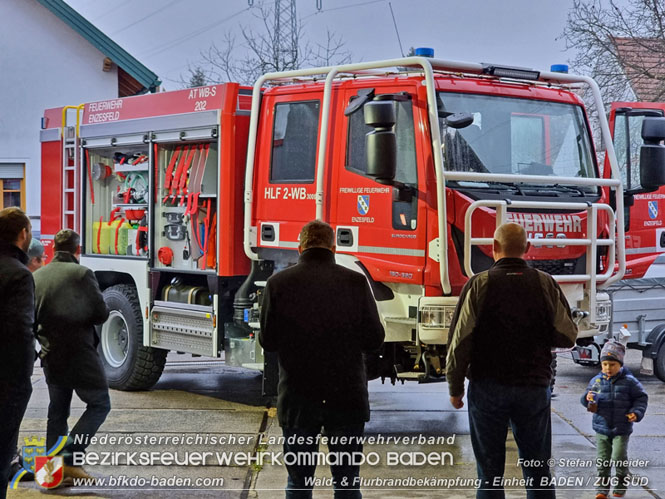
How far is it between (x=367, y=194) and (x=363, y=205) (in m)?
0.10

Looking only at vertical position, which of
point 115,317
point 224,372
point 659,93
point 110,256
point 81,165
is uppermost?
point 659,93

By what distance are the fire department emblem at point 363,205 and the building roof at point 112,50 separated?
15.0 m

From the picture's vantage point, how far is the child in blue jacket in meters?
6.32

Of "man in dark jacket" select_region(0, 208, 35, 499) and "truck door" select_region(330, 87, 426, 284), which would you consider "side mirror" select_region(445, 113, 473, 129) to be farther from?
"man in dark jacket" select_region(0, 208, 35, 499)

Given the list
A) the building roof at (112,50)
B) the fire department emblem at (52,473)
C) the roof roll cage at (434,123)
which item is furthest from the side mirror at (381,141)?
the building roof at (112,50)

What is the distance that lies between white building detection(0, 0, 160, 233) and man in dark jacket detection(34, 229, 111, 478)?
1627 centimetres

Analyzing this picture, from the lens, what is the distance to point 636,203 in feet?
33.8

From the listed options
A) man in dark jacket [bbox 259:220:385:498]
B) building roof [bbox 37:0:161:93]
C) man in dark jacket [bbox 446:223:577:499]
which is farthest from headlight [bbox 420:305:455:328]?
building roof [bbox 37:0:161:93]

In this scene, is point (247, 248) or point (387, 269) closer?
point (387, 269)

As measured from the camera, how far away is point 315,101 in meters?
8.63

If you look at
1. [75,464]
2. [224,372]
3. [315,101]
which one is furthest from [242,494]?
[224,372]

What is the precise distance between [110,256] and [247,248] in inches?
92.0

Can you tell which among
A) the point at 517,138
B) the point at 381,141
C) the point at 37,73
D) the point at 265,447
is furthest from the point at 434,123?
the point at 37,73

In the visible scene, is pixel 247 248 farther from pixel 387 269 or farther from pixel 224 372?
pixel 224 372
